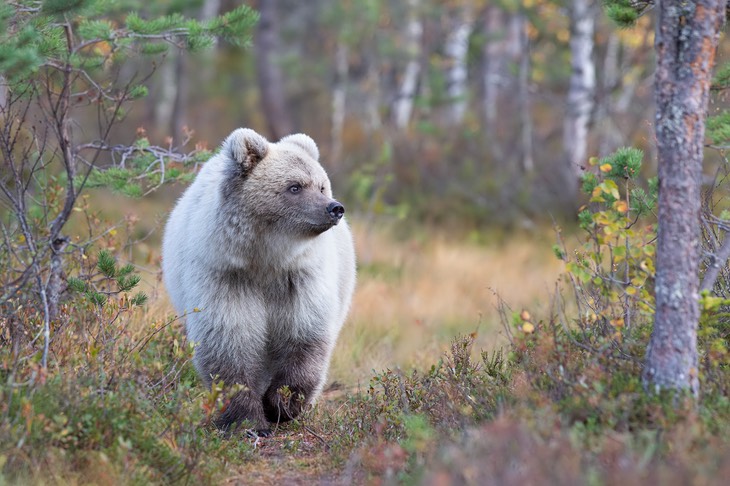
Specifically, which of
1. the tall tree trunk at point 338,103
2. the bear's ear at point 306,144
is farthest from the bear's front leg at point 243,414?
the tall tree trunk at point 338,103

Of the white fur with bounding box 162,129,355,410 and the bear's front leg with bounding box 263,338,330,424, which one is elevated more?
the white fur with bounding box 162,129,355,410

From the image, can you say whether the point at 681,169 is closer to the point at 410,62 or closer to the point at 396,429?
the point at 396,429

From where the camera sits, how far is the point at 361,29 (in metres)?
20.5

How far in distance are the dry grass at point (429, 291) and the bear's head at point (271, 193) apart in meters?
1.93

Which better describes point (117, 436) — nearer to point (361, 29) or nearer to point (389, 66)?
point (361, 29)

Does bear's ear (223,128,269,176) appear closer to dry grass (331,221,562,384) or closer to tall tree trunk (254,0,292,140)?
dry grass (331,221,562,384)

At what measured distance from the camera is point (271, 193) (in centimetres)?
596

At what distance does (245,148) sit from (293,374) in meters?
1.59

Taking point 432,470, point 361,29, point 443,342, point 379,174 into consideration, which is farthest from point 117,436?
point 361,29

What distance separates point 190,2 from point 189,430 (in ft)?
47.7

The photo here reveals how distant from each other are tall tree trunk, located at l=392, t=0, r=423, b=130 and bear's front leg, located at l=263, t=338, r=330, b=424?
1437cm

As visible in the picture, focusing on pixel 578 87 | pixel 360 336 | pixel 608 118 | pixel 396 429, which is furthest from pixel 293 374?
pixel 608 118

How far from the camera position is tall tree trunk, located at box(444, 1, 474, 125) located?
828 inches

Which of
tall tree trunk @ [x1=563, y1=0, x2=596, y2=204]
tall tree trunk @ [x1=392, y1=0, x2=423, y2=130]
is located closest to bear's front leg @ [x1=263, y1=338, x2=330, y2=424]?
tall tree trunk @ [x1=563, y1=0, x2=596, y2=204]
